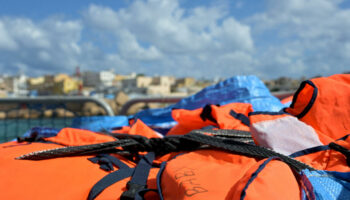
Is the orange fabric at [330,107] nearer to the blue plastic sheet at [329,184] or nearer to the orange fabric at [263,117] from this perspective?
the orange fabric at [263,117]

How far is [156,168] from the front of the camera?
104cm

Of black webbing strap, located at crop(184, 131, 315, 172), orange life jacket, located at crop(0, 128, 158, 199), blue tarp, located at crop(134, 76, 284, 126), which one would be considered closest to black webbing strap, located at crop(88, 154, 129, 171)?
orange life jacket, located at crop(0, 128, 158, 199)

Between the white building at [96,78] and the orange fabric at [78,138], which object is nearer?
the orange fabric at [78,138]

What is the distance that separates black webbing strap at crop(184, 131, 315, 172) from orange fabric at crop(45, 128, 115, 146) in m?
0.46

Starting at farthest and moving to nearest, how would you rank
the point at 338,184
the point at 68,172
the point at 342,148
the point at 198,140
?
the point at 198,140
the point at 68,172
the point at 342,148
the point at 338,184

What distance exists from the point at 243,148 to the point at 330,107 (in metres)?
0.51

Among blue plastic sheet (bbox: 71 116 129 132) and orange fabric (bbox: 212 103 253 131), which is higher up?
orange fabric (bbox: 212 103 253 131)

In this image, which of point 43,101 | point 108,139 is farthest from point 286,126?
point 43,101

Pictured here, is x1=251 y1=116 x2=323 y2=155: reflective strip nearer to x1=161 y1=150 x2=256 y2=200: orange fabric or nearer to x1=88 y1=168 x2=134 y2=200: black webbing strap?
x1=161 y1=150 x2=256 y2=200: orange fabric

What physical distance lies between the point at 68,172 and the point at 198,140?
52 cm

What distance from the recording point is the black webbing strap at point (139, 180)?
766mm

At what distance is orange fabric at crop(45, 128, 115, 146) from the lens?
1.21 meters

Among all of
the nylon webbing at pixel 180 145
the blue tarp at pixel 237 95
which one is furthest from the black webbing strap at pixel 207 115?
the blue tarp at pixel 237 95

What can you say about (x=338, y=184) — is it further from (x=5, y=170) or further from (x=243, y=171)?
(x=5, y=170)
